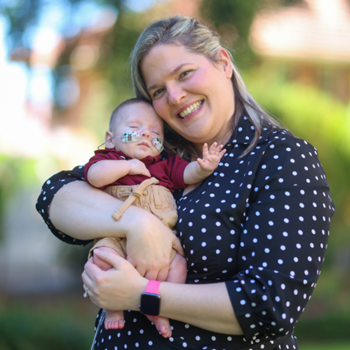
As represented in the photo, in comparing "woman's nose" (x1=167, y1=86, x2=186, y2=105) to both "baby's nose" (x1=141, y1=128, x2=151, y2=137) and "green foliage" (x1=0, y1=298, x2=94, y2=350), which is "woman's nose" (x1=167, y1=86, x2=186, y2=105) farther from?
"green foliage" (x1=0, y1=298, x2=94, y2=350)

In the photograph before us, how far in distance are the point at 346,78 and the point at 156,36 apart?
12.0 m

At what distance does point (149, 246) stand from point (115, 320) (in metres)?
0.37

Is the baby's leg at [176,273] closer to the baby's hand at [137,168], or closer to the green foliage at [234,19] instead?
the baby's hand at [137,168]

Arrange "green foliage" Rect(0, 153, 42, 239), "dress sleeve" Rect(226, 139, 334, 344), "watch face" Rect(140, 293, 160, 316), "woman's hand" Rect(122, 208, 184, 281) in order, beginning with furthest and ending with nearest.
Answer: "green foliage" Rect(0, 153, 42, 239) → "woman's hand" Rect(122, 208, 184, 281) → "watch face" Rect(140, 293, 160, 316) → "dress sleeve" Rect(226, 139, 334, 344)

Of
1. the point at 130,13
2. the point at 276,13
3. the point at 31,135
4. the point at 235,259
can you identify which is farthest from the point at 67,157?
the point at 235,259

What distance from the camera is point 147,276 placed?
176 cm

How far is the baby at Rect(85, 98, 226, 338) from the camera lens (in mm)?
1806

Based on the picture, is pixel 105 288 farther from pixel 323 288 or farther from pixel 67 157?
pixel 67 157

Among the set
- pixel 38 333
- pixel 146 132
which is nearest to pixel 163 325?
pixel 146 132

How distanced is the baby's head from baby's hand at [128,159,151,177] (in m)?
0.08

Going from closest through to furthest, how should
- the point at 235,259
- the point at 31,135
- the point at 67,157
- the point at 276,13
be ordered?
the point at 235,259, the point at 276,13, the point at 67,157, the point at 31,135

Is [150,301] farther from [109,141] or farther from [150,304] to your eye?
[109,141]

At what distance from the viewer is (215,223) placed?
169 cm

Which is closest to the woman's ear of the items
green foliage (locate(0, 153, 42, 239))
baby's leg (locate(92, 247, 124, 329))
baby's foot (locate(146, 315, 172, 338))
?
baby's leg (locate(92, 247, 124, 329))
